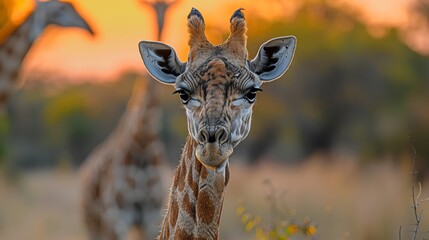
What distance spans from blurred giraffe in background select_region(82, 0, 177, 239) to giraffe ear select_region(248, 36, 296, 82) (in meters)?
6.80

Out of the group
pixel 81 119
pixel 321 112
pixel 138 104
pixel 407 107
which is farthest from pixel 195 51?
pixel 81 119

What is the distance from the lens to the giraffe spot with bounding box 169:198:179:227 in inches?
223

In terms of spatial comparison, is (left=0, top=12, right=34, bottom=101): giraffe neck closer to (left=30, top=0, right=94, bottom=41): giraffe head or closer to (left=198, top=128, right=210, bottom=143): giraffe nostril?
(left=30, top=0, right=94, bottom=41): giraffe head

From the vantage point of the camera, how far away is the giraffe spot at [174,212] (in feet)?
18.6

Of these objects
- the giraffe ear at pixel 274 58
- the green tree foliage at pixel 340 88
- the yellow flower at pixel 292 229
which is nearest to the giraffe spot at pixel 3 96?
the yellow flower at pixel 292 229

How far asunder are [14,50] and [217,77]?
556 centimetres

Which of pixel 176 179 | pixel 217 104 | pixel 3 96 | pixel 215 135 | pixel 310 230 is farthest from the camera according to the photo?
pixel 3 96

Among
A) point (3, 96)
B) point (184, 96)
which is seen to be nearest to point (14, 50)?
point (3, 96)

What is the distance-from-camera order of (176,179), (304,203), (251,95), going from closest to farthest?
1. (251,95)
2. (176,179)
3. (304,203)

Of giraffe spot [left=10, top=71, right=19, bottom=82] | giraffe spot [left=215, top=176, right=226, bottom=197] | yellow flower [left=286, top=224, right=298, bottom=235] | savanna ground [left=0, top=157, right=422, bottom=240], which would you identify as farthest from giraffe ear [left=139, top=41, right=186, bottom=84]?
giraffe spot [left=10, top=71, right=19, bottom=82]

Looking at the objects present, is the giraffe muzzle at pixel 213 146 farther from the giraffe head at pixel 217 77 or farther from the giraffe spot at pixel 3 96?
the giraffe spot at pixel 3 96

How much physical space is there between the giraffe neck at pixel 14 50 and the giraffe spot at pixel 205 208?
5.49 meters

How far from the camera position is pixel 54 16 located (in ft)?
34.2

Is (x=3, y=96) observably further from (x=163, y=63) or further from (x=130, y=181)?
(x=163, y=63)
